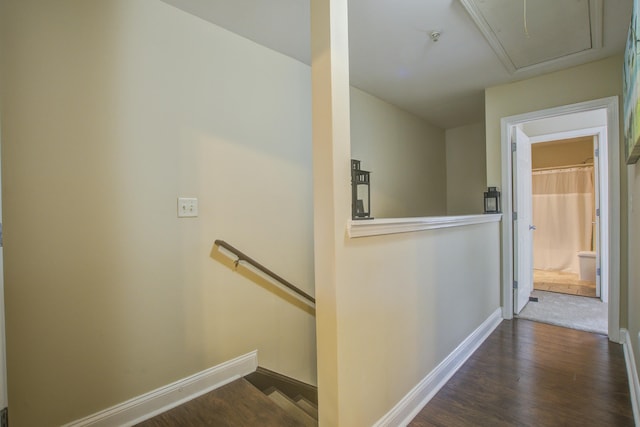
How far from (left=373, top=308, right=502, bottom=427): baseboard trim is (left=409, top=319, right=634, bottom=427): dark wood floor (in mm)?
33

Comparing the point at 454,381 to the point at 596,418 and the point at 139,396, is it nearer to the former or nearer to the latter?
the point at 596,418

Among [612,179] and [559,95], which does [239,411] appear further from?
[559,95]

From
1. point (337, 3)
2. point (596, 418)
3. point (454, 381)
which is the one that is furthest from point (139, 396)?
point (596, 418)

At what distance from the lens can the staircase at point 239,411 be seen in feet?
5.25

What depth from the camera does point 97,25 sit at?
60.9 inches

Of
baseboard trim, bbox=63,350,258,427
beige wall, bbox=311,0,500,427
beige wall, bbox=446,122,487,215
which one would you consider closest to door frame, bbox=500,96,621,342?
beige wall, bbox=446,122,487,215

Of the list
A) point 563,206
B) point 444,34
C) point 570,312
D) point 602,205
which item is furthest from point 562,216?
point 444,34

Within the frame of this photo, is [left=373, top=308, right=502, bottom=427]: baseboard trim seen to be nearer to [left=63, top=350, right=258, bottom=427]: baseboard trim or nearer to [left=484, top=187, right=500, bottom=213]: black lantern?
[left=63, top=350, right=258, bottom=427]: baseboard trim

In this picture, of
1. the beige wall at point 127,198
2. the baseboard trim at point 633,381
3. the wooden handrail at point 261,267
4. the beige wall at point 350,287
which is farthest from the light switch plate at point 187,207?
the baseboard trim at point 633,381

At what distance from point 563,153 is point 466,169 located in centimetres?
237

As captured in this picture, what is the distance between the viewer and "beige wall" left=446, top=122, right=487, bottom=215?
4.28m

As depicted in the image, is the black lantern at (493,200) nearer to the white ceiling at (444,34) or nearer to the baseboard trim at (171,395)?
the white ceiling at (444,34)

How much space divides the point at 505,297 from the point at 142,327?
3239 millimetres

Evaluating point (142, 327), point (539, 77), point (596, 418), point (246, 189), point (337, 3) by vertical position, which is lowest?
point (596, 418)
